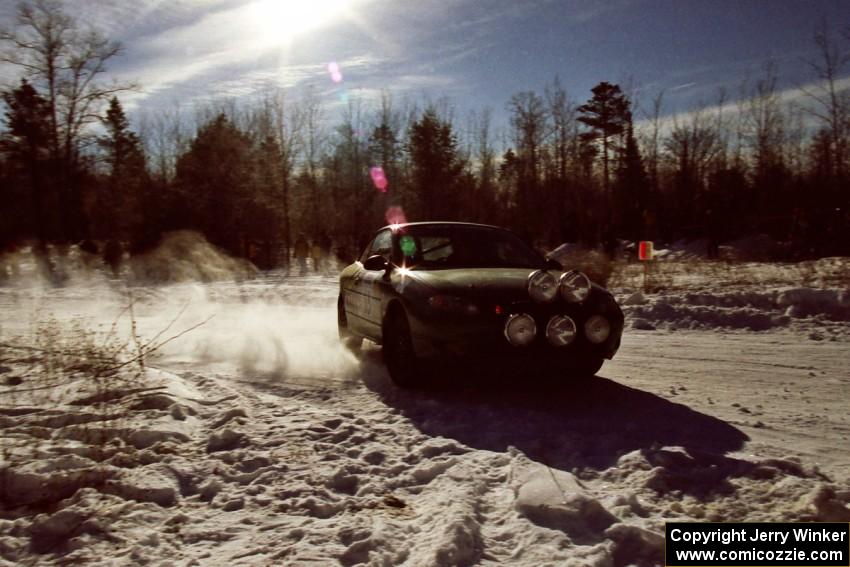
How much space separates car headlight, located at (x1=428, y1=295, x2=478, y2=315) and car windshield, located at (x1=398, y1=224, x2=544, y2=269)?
77cm

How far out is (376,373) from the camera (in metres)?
6.23

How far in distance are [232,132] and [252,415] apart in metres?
31.9

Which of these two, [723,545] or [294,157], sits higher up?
[294,157]

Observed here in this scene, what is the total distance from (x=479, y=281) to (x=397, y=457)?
173 cm

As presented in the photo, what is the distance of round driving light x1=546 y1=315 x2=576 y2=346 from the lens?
15.2 feet

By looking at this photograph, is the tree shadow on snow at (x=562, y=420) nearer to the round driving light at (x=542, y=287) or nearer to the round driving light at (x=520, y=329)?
the round driving light at (x=520, y=329)

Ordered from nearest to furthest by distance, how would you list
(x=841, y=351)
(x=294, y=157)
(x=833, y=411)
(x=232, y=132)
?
(x=833, y=411)
(x=841, y=351)
(x=232, y=132)
(x=294, y=157)

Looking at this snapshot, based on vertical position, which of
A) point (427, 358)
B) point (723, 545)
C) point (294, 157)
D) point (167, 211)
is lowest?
point (723, 545)

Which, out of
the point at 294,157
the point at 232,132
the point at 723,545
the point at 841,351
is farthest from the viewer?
the point at 294,157

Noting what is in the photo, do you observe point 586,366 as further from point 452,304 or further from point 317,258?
point 317,258

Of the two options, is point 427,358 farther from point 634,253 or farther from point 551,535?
point 634,253

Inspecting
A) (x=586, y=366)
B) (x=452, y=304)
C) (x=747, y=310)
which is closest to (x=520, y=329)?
(x=452, y=304)

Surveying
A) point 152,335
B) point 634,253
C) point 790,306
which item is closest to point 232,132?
point 634,253

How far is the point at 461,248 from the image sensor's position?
19.4ft
